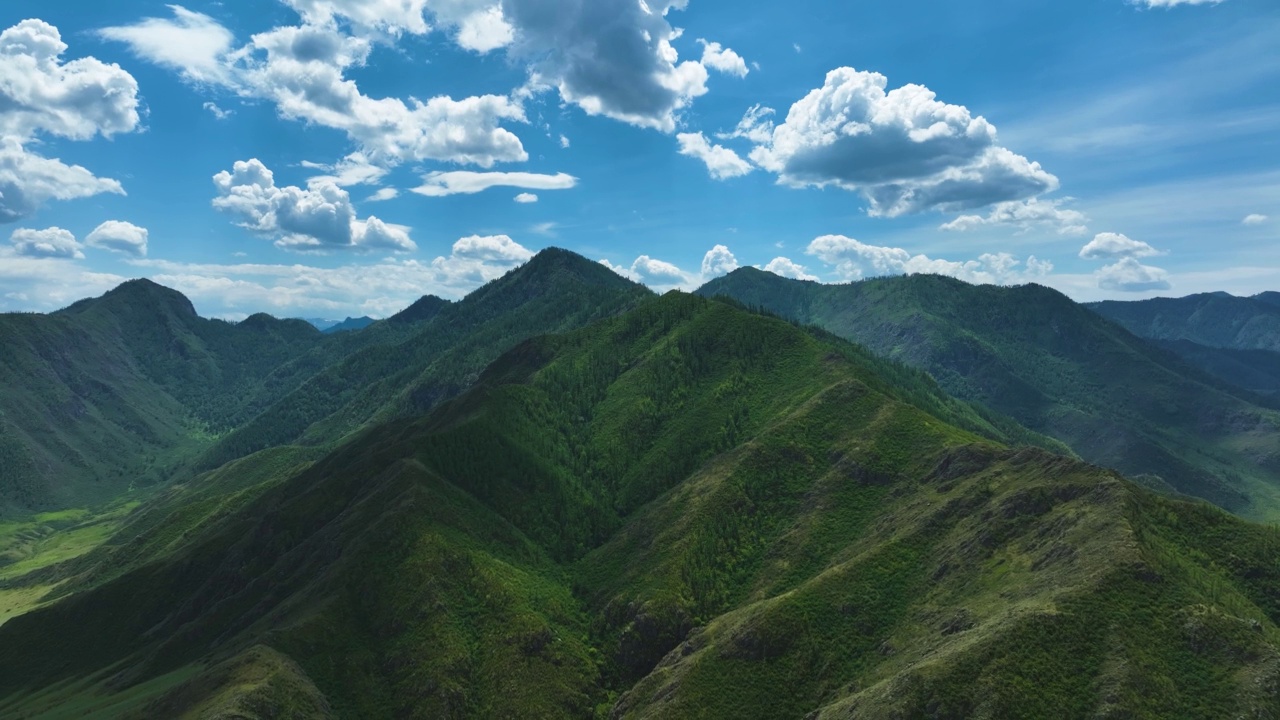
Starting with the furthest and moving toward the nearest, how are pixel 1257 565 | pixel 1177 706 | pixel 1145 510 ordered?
1. pixel 1145 510
2. pixel 1257 565
3. pixel 1177 706

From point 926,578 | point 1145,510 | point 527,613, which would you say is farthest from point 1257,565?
point 527,613

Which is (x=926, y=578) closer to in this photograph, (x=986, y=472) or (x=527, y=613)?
(x=986, y=472)

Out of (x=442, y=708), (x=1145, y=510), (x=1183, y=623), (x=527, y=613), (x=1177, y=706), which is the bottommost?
(x=442, y=708)

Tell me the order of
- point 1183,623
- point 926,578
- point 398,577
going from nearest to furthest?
point 1183,623 < point 926,578 < point 398,577

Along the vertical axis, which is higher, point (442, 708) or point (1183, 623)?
point (1183, 623)

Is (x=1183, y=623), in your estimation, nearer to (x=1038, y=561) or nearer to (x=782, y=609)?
(x=1038, y=561)

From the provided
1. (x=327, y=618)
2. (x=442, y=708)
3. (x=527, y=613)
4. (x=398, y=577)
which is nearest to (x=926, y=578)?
(x=527, y=613)

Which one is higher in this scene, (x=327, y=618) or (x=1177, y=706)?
(x=1177, y=706)

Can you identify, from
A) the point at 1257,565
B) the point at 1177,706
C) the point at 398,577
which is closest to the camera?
the point at 1177,706

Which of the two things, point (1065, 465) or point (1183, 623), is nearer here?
point (1183, 623)
